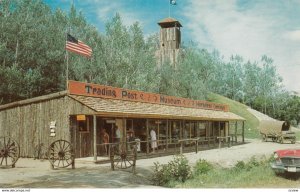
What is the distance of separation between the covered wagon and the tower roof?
28.6 m

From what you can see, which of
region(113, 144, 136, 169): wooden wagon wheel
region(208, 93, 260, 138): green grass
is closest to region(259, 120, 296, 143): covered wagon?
region(208, 93, 260, 138): green grass

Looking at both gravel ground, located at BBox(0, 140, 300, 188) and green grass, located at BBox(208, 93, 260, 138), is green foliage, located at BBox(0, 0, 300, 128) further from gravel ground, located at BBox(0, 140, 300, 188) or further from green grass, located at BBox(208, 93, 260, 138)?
gravel ground, located at BBox(0, 140, 300, 188)

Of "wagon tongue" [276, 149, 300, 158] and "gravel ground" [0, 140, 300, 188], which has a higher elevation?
"wagon tongue" [276, 149, 300, 158]

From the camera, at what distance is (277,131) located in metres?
31.3

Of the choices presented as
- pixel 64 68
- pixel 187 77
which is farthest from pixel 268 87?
pixel 64 68

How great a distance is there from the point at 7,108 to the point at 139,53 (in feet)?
76.0

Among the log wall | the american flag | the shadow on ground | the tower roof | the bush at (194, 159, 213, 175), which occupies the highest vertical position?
the tower roof

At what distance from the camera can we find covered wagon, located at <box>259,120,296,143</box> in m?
30.7

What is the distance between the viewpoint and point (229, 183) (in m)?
11.8

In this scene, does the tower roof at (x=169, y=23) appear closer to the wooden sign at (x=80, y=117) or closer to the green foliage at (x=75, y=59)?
the green foliage at (x=75, y=59)

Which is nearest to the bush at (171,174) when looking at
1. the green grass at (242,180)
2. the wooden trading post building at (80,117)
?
the green grass at (242,180)

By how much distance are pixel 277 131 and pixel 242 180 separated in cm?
2065

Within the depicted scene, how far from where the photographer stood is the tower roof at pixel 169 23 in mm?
58250

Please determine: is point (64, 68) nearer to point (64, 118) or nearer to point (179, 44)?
point (64, 118)
